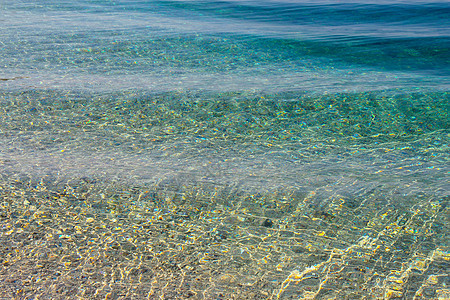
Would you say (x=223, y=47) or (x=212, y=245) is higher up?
(x=223, y=47)

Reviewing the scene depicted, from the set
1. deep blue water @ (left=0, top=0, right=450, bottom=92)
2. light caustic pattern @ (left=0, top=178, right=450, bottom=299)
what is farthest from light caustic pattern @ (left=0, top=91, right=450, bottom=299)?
deep blue water @ (left=0, top=0, right=450, bottom=92)

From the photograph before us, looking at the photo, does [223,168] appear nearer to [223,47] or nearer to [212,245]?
[212,245]

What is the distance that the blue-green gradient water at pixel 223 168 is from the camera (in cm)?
188

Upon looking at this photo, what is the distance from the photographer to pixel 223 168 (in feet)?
9.36

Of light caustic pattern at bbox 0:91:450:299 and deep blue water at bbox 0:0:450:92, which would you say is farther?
deep blue water at bbox 0:0:450:92

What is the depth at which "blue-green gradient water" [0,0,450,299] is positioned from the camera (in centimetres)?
188

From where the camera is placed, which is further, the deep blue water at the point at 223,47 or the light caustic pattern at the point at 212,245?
the deep blue water at the point at 223,47

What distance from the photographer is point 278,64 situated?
218 inches

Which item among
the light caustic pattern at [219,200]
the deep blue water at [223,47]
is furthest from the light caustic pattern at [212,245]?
the deep blue water at [223,47]

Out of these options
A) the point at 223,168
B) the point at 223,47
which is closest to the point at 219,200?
the point at 223,168

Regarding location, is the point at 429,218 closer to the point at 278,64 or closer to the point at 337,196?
the point at 337,196

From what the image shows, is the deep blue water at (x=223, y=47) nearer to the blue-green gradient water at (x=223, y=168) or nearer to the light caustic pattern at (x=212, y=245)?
the blue-green gradient water at (x=223, y=168)

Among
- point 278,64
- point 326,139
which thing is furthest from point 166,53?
point 326,139

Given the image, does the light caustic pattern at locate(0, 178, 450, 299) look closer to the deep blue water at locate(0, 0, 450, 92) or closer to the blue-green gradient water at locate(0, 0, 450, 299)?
the blue-green gradient water at locate(0, 0, 450, 299)
